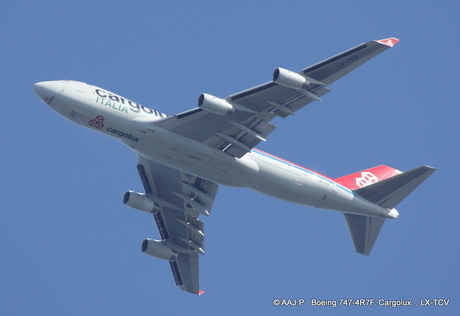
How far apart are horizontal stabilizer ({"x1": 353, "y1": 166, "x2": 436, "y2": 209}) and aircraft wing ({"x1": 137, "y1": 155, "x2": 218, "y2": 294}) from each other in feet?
42.8

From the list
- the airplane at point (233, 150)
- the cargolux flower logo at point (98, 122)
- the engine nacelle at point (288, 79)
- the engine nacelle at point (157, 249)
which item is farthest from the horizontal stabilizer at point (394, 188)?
the cargolux flower logo at point (98, 122)

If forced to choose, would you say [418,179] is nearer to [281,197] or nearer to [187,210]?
[281,197]

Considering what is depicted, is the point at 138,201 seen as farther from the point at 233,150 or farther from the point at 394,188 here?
the point at 394,188

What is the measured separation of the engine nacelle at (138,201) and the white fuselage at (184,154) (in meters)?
6.83

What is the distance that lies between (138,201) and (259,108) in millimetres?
14630

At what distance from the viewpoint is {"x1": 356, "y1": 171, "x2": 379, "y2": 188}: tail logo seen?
5594 centimetres

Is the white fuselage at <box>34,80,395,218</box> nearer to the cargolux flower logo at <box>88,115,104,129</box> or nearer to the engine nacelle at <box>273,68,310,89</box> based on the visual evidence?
the cargolux flower logo at <box>88,115,104,129</box>

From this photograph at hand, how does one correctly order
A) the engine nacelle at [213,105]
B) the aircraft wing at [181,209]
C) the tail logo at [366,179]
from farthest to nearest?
the tail logo at [366,179]
the aircraft wing at [181,209]
the engine nacelle at [213,105]

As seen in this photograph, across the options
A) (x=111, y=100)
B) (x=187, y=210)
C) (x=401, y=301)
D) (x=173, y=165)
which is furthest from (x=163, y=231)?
(x=401, y=301)

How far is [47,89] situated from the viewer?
1860 inches

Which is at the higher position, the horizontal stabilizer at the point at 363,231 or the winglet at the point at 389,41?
the winglet at the point at 389,41

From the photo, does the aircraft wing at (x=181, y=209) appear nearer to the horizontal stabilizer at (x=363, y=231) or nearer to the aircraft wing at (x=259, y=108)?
the aircraft wing at (x=259, y=108)

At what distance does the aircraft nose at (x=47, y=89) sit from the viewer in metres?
47.2

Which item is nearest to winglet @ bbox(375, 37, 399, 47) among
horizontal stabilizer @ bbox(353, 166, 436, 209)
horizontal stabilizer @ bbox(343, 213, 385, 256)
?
horizontal stabilizer @ bbox(353, 166, 436, 209)
